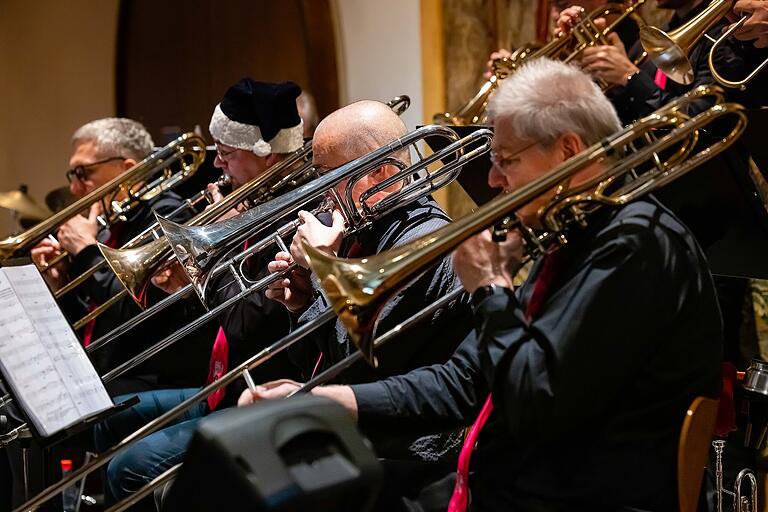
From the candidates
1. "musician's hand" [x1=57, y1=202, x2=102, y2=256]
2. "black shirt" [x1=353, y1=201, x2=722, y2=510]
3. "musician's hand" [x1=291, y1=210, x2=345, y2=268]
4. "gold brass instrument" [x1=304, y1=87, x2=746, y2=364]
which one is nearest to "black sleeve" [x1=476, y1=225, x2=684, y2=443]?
"black shirt" [x1=353, y1=201, x2=722, y2=510]

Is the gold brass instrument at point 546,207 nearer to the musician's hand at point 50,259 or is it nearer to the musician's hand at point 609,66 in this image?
the musician's hand at point 609,66

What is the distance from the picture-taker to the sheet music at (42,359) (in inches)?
85.7

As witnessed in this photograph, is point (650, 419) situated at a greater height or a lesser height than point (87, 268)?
lesser

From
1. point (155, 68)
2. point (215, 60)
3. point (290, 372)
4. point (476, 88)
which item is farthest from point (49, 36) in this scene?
point (290, 372)

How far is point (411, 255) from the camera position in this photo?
178cm

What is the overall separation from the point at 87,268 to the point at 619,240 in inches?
85.2

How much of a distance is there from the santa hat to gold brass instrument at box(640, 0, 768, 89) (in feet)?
3.78

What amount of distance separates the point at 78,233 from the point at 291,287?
50.1 inches

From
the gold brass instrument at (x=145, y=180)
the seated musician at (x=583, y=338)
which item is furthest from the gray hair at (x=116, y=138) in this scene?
the seated musician at (x=583, y=338)

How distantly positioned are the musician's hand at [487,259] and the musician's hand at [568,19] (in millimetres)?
1566

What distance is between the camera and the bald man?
7.25ft

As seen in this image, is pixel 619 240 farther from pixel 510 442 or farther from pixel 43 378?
pixel 43 378

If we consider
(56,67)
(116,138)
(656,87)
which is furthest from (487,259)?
(56,67)

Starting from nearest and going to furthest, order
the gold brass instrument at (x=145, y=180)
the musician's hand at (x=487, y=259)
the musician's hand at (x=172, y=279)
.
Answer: the musician's hand at (x=487, y=259)
the musician's hand at (x=172, y=279)
the gold brass instrument at (x=145, y=180)
